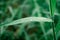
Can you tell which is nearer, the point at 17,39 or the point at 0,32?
the point at 0,32

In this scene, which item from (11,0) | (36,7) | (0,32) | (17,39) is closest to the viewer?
(0,32)

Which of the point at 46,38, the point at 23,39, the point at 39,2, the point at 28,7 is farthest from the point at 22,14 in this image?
the point at 46,38

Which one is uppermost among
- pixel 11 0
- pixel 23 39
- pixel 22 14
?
pixel 11 0

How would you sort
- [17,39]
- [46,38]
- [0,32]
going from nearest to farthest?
[46,38], [0,32], [17,39]

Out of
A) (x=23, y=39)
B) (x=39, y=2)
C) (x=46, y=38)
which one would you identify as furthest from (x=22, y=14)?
(x=46, y=38)

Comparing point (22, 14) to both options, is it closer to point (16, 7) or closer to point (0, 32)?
point (16, 7)

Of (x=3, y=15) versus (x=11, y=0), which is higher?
(x=11, y=0)
